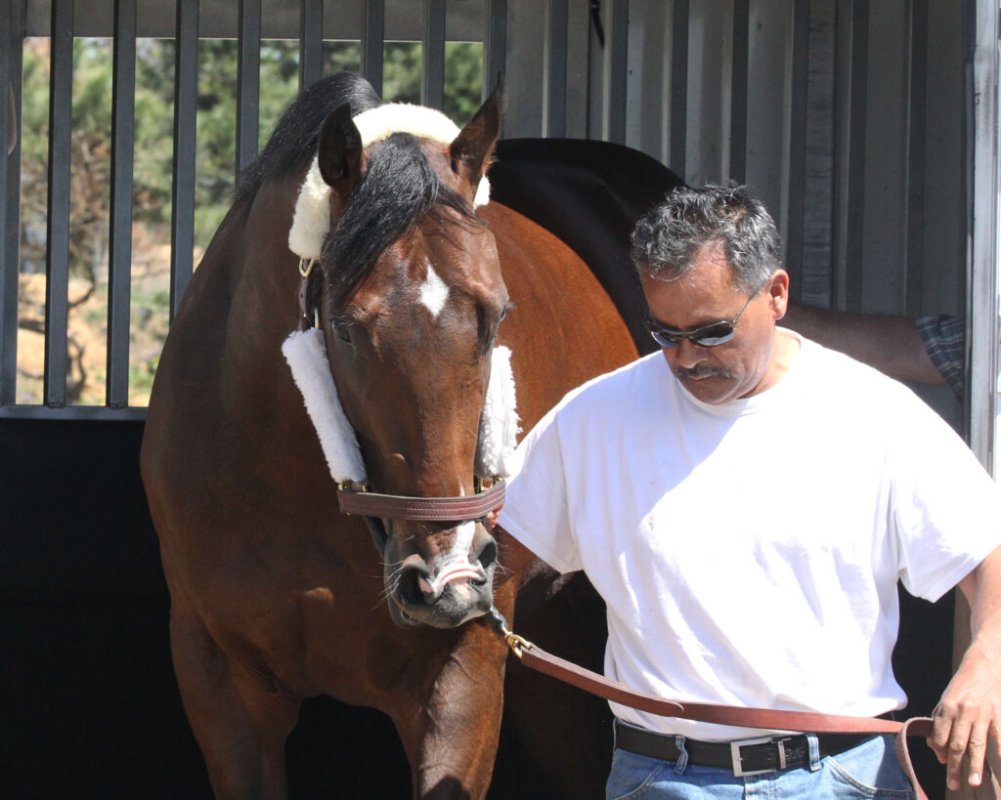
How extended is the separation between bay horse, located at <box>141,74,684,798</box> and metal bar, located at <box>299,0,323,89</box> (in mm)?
1126

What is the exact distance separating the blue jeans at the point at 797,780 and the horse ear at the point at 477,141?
105cm

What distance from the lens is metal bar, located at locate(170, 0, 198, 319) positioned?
13.4 ft

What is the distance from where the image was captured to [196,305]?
302 cm

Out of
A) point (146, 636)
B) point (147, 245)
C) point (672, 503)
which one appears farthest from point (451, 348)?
point (147, 245)

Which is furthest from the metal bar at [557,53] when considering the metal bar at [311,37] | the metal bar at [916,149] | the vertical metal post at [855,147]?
the metal bar at [916,149]

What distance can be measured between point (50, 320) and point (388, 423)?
210cm

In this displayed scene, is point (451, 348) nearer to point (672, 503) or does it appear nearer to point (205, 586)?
point (672, 503)

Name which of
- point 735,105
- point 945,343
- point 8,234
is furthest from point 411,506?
point 735,105

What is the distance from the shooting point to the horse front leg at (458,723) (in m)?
2.72

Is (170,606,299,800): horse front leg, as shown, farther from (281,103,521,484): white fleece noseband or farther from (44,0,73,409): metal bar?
(44,0,73,409): metal bar

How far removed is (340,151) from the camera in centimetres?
238

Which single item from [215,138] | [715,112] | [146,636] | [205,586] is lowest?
[146,636]

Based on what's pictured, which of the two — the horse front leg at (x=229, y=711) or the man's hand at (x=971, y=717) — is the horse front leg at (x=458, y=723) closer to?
the horse front leg at (x=229, y=711)

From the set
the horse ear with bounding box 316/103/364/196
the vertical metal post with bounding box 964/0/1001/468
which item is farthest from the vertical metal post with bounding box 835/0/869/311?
the horse ear with bounding box 316/103/364/196
